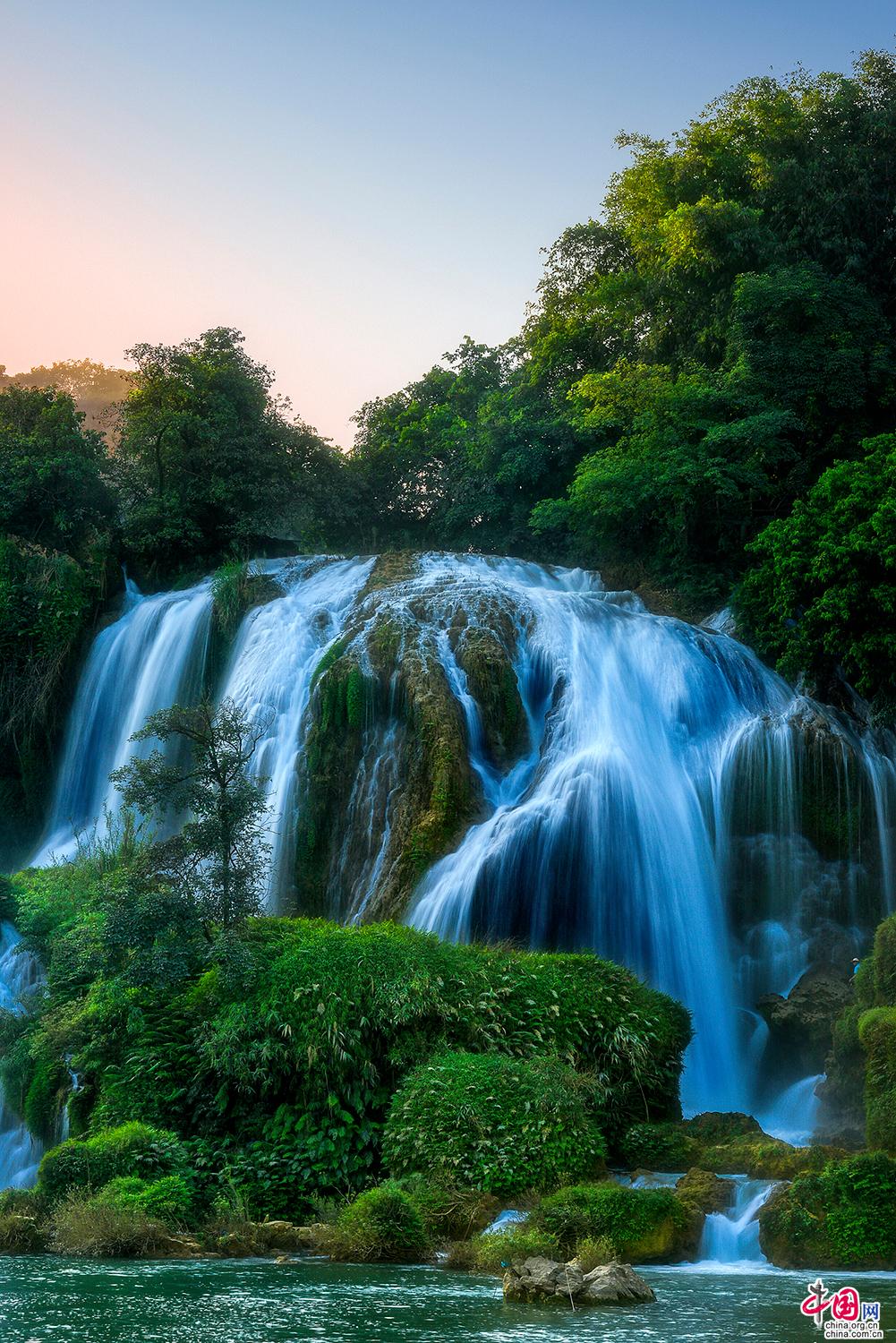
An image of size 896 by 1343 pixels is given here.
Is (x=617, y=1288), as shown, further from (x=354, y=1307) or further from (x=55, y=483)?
(x=55, y=483)

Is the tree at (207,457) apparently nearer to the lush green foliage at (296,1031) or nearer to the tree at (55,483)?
the tree at (55,483)

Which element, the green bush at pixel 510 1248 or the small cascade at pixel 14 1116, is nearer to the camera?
the green bush at pixel 510 1248

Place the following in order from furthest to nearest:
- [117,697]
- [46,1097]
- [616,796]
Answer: [117,697] → [616,796] → [46,1097]

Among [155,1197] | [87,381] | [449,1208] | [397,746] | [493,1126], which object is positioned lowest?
[155,1197]

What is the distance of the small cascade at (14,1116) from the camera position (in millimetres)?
15461

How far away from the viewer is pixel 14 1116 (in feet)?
54.2

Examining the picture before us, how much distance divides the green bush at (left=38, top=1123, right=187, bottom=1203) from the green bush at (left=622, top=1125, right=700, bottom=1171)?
472 centimetres

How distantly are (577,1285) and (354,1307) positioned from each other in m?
1.68

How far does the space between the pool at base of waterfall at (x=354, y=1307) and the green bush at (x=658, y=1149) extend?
2763mm

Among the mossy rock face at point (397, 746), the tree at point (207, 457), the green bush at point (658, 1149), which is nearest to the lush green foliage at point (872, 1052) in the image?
the green bush at point (658, 1149)

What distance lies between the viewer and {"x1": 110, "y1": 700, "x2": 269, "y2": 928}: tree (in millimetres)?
15391

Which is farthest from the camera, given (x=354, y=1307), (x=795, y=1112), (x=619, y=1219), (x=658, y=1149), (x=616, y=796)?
(x=616, y=796)

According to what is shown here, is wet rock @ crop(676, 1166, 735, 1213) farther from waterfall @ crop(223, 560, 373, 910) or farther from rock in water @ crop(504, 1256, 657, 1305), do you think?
waterfall @ crop(223, 560, 373, 910)

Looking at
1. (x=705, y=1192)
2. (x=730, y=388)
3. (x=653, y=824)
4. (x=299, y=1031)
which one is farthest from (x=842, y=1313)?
(x=730, y=388)
